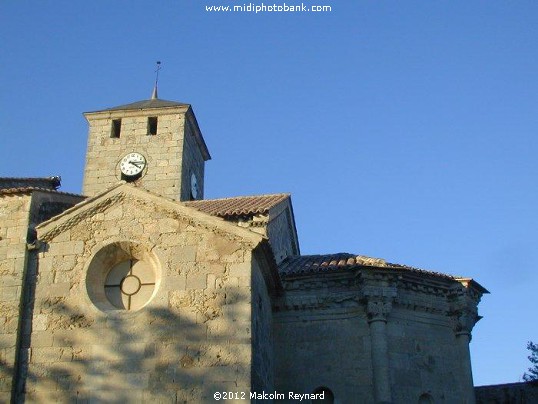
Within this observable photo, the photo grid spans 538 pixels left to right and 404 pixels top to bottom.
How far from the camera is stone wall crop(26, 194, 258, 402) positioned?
13227 millimetres

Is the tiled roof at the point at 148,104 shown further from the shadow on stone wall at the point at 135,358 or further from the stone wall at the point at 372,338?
the shadow on stone wall at the point at 135,358

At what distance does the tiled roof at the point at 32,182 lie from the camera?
21234mm

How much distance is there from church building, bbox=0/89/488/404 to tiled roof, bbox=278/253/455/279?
57 millimetres

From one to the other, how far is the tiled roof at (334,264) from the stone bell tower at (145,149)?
6602mm

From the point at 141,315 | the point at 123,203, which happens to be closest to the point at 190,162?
the point at 123,203

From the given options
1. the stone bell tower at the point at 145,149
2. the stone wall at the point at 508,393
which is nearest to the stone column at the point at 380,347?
the stone wall at the point at 508,393

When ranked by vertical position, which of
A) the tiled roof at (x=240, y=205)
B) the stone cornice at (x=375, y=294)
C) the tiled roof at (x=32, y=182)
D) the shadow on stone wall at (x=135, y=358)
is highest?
the tiled roof at (x=32, y=182)

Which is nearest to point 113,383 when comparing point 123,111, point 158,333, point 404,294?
point 158,333

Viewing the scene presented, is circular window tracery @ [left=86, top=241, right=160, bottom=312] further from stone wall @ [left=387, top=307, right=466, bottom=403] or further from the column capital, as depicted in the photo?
the column capital

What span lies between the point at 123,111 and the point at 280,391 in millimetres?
13177

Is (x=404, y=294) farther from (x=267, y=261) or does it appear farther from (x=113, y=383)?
(x=113, y=383)

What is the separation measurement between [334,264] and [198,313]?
5.93m

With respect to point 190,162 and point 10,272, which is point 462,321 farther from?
point 190,162

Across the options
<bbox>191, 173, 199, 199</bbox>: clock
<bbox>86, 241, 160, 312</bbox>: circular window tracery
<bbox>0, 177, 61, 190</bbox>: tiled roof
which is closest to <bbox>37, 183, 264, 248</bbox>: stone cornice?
<bbox>86, 241, 160, 312</bbox>: circular window tracery
